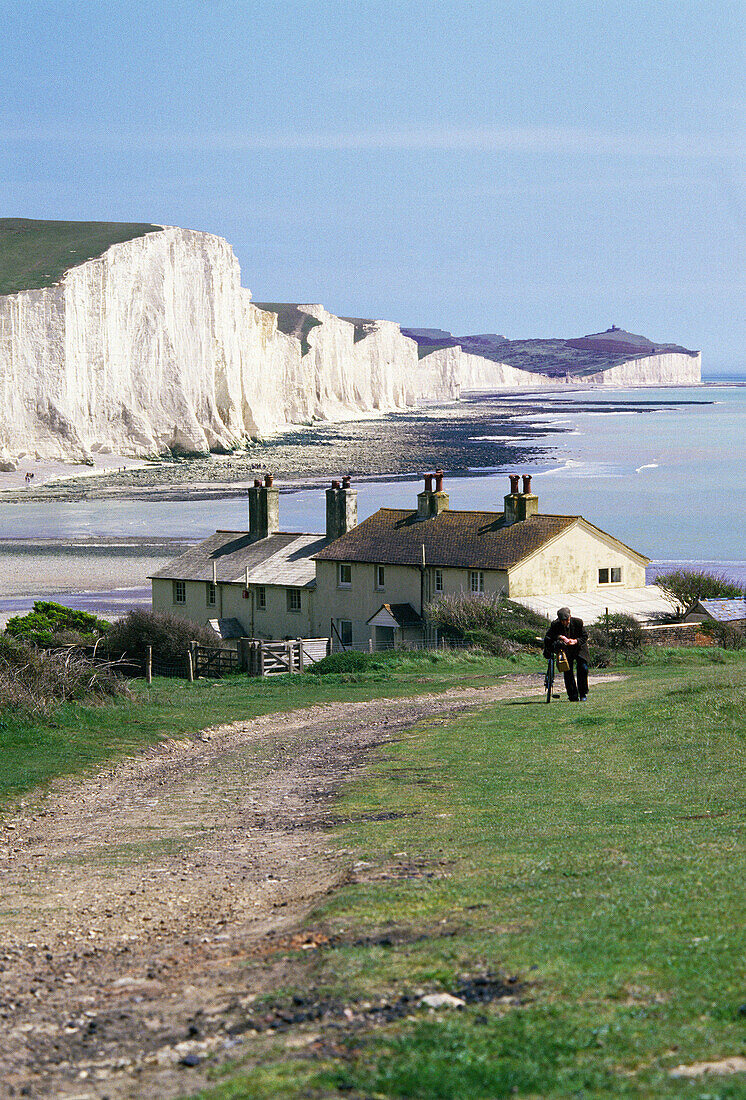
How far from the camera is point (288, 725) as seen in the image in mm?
22719

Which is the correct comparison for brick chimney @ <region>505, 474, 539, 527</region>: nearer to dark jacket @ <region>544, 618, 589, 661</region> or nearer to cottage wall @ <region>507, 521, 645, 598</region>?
cottage wall @ <region>507, 521, 645, 598</region>

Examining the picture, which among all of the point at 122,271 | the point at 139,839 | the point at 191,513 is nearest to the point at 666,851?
the point at 139,839

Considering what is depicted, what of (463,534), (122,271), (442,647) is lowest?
(442,647)

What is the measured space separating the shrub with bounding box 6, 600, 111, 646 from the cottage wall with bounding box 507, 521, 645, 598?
38.6 ft

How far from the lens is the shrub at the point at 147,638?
34.7 meters

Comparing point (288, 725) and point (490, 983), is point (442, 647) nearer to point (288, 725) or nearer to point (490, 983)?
point (288, 725)

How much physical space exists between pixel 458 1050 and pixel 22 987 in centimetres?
338

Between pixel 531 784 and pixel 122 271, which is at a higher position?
pixel 122 271

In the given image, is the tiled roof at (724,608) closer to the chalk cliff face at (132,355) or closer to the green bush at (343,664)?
the green bush at (343,664)

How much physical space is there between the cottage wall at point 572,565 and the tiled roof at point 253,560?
261 inches

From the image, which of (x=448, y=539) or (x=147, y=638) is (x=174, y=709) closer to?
(x=147, y=638)

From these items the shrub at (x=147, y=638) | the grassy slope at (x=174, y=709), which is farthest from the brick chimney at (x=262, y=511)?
the grassy slope at (x=174, y=709)

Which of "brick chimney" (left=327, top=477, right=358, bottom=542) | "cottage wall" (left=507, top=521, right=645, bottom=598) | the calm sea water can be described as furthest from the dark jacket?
the calm sea water

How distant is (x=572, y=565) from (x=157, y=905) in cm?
2939
